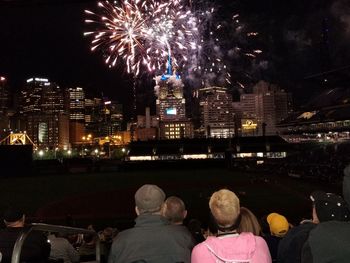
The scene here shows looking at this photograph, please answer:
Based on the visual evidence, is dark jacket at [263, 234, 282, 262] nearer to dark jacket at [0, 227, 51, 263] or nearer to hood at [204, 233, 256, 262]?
hood at [204, 233, 256, 262]

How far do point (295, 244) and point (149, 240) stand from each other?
119 centimetres

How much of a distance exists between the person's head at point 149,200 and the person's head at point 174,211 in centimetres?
51

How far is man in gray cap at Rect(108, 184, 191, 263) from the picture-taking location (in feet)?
11.1

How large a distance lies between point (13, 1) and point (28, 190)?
27376 millimetres

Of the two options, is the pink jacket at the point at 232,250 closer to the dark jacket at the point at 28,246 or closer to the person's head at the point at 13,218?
the dark jacket at the point at 28,246

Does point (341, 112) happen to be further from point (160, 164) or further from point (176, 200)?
point (176, 200)

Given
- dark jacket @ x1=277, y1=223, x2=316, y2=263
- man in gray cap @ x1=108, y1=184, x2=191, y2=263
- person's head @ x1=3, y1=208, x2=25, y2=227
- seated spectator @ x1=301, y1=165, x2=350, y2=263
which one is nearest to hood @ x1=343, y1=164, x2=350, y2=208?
seated spectator @ x1=301, y1=165, x2=350, y2=263

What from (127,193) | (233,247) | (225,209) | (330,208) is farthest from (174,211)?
(127,193)

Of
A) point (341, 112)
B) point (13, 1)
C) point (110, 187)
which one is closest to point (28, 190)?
point (110, 187)

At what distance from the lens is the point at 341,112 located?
279ft

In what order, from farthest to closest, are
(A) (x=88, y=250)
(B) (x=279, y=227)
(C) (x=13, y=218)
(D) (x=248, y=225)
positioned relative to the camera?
(A) (x=88, y=250), (B) (x=279, y=227), (C) (x=13, y=218), (D) (x=248, y=225)

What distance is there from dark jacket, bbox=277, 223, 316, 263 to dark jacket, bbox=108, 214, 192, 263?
80cm

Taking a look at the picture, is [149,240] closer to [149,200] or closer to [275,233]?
[149,200]

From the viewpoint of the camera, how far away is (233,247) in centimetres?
299
